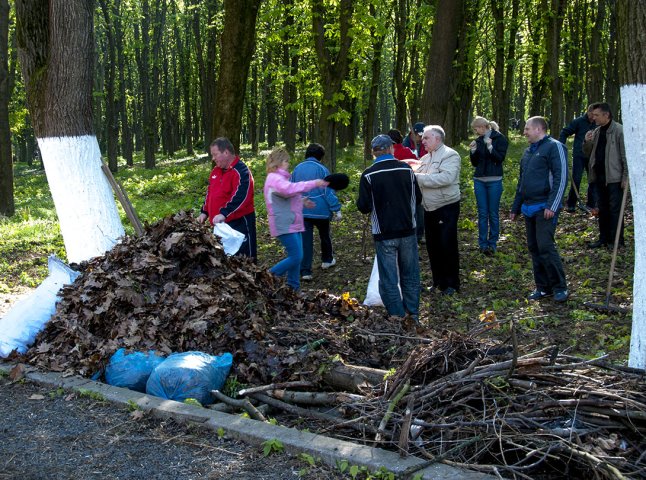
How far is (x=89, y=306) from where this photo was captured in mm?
6496

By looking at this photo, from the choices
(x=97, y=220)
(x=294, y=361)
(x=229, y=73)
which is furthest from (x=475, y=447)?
(x=229, y=73)

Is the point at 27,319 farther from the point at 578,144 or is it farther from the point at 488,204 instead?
the point at 578,144

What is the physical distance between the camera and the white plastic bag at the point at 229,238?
776 centimetres

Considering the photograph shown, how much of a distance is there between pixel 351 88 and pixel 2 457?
19.0 meters

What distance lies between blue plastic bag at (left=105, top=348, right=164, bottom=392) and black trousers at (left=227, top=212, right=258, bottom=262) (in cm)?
298

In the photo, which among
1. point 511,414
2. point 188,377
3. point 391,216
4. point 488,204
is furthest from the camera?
point 488,204

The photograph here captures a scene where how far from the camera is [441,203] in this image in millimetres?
9070

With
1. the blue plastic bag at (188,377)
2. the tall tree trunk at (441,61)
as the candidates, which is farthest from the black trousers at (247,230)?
the tall tree trunk at (441,61)

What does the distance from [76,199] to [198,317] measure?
2.90 m

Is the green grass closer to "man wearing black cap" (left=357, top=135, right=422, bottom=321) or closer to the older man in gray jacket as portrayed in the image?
the older man in gray jacket

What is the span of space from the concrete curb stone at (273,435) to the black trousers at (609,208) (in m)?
7.35

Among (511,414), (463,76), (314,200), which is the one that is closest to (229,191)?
(314,200)

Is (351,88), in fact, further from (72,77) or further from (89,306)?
(89,306)

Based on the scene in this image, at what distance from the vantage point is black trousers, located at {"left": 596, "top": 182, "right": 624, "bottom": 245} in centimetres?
1021
